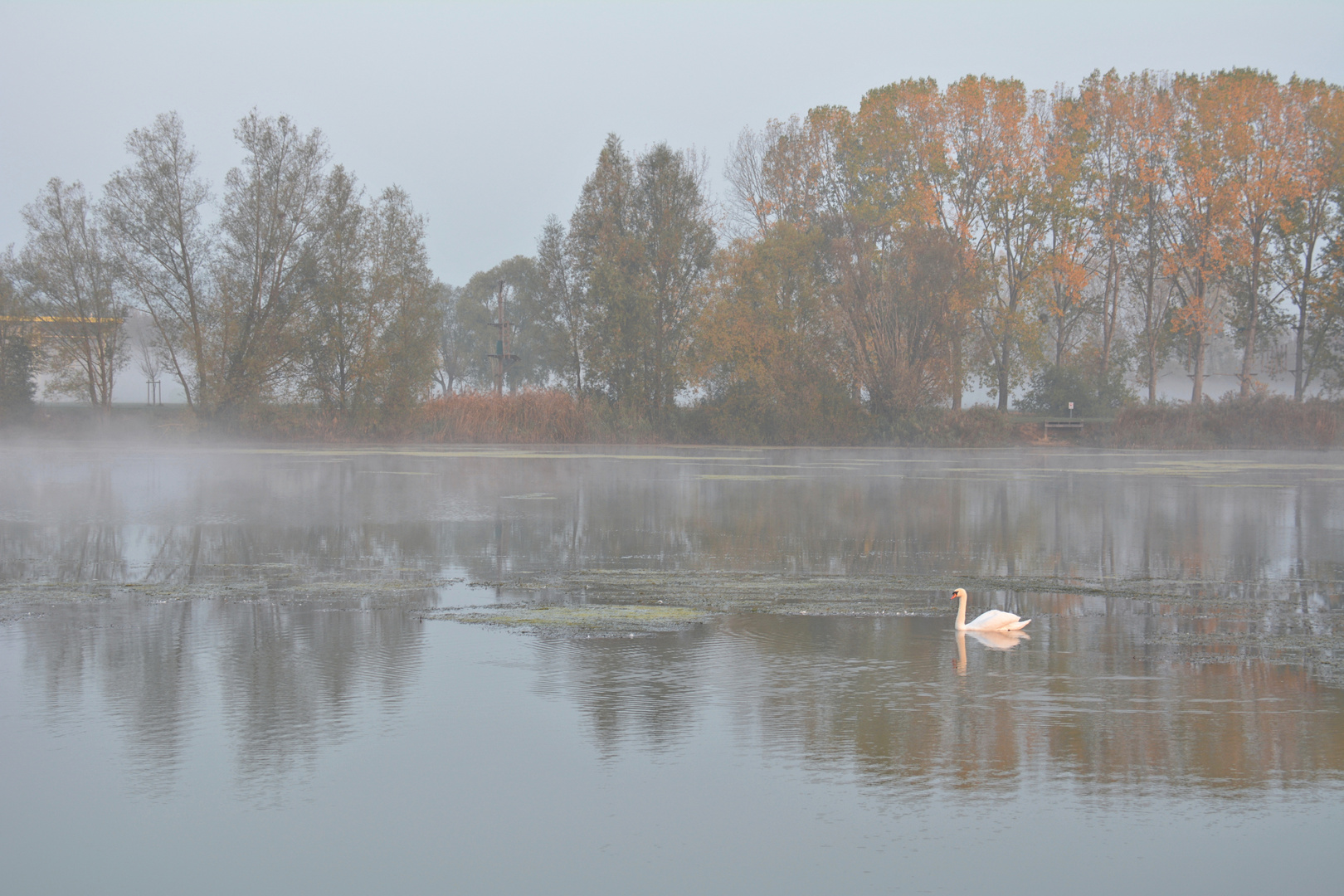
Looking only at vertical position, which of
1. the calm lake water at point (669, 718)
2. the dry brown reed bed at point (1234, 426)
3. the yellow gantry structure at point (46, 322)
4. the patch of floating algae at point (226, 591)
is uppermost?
the yellow gantry structure at point (46, 322)

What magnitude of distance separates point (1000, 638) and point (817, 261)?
41022 mm

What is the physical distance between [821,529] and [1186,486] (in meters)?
11.5

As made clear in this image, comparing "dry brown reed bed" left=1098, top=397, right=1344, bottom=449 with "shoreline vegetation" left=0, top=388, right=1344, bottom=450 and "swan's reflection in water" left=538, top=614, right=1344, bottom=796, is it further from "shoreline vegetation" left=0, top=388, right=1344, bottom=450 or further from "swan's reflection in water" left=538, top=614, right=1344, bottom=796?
"swan's reflection in water" left=538, top=614, right=1344, bottom=796

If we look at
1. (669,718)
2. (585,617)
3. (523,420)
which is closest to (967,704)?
(669,718)

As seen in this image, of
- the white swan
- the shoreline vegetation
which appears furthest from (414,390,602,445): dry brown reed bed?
the white swan

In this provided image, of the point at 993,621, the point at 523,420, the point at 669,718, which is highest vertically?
the point at 523,420

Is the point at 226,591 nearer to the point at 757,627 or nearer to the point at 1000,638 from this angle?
the point at 757,627

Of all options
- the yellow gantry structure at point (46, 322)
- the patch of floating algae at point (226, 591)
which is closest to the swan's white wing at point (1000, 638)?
the patch of floating algae at point (226, 591)

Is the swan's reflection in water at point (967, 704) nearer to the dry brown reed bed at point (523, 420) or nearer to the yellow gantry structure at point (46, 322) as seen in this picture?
the dry brown reed bed at point (523, 420)

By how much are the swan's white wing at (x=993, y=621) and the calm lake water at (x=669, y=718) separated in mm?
175

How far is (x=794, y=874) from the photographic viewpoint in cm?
400

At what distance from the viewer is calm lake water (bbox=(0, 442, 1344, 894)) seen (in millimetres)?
4137

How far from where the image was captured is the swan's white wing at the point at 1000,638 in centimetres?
754

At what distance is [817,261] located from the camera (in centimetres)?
4753
